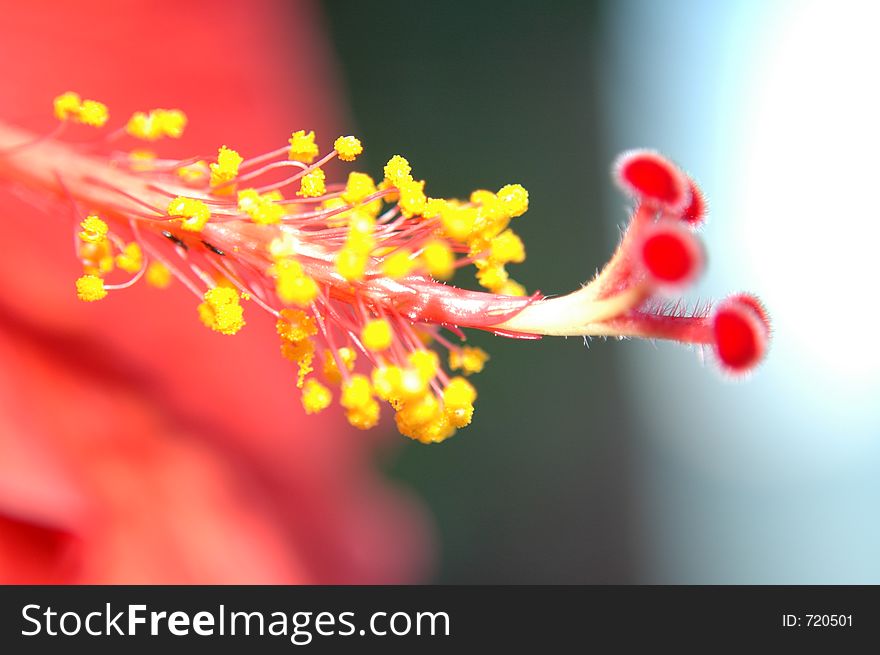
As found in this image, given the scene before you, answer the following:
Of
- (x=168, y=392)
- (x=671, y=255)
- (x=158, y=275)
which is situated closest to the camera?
(x=671, y=255)

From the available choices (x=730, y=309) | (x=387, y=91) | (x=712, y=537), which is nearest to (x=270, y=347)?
(x=387, y=91)

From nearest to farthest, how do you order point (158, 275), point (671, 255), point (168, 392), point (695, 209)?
1. point (671, 255)
2. point (695, 209)
3. point (158, 275)
4. point (168, 392)

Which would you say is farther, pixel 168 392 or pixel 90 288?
pixel 168 392

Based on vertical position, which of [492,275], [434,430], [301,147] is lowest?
[434,430]

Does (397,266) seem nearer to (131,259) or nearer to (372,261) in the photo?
(372,261)

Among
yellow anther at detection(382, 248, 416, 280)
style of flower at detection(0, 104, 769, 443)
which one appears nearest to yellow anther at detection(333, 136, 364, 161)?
style of flower at detection(0, 104, 769, 443)

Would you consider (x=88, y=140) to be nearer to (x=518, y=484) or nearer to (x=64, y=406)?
(x=64, y=406)

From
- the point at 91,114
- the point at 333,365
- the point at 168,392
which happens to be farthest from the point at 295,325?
the point at 168,392
